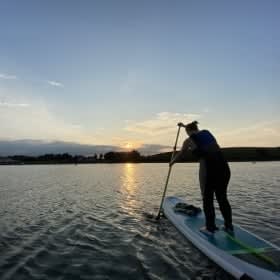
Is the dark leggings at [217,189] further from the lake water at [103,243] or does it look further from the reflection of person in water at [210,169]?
the lake water at [103,243]

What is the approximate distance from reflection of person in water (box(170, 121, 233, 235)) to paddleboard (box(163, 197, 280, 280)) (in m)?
0.49

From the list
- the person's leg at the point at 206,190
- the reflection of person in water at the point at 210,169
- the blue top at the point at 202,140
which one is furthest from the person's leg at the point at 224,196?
the blue top at the point at 202,140

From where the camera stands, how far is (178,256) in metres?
9.60

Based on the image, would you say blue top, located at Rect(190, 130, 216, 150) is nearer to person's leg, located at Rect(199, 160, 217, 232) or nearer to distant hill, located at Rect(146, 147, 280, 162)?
person's leg, located at Rect(199, 160, 217, 232)

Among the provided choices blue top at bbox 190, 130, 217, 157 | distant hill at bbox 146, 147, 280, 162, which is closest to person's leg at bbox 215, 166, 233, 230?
blue top at bbox 190, 130, 217, 157

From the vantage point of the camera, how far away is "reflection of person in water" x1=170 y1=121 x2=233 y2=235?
9336 millimetres

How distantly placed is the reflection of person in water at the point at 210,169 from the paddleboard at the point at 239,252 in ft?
1.62

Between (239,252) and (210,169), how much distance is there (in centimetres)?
239

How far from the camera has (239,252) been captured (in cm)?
822

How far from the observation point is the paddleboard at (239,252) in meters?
7.16

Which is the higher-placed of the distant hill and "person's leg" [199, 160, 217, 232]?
the distant hill

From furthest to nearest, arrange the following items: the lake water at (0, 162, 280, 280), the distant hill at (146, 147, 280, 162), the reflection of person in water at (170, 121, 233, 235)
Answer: the distant hill at (146, 147, 280, 162), the reflection of person in water at (170, 121, 233, 235), the lake water at (0, 162, 280, 280)

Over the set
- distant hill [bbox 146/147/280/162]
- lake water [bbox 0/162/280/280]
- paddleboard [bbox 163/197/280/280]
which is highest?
distant hill [bbox 146/147/280/162]

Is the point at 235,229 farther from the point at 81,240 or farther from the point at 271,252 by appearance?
the point at 81,240
